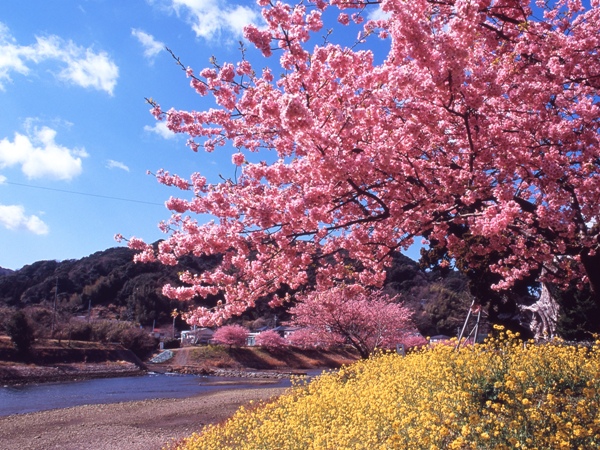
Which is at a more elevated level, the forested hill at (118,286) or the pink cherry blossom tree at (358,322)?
the forested hill at (118,286)

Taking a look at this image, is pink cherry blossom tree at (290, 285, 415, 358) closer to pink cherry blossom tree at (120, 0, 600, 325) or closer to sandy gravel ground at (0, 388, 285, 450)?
sandy gravel ground at (0, 388, 285, 450)

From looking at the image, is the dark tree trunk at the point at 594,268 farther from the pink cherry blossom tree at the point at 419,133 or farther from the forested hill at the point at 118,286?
the forested hill at the point at 118,286

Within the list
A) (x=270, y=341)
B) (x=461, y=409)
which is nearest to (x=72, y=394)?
(x=461, y=409)

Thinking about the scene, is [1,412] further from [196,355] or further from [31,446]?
[196,355]

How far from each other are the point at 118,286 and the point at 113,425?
79081 millimetres

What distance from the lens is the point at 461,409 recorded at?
5.88 m

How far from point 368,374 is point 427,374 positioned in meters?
3.44

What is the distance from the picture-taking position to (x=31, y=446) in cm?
1355

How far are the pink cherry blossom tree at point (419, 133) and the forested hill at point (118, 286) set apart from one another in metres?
61.4

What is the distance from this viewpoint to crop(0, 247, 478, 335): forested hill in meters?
73.4

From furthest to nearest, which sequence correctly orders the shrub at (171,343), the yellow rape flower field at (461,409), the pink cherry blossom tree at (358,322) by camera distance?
the shrub at (171,343) → the pink cherry blossom tree at (358,322) → the yellow rape flower field at (461,409)

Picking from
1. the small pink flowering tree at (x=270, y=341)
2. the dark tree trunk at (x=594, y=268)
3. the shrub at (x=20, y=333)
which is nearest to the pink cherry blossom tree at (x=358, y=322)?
the dark tree trunk at (x=594, y=268)

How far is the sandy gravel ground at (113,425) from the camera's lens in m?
13.5

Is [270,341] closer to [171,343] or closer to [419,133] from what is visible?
[171,343]
